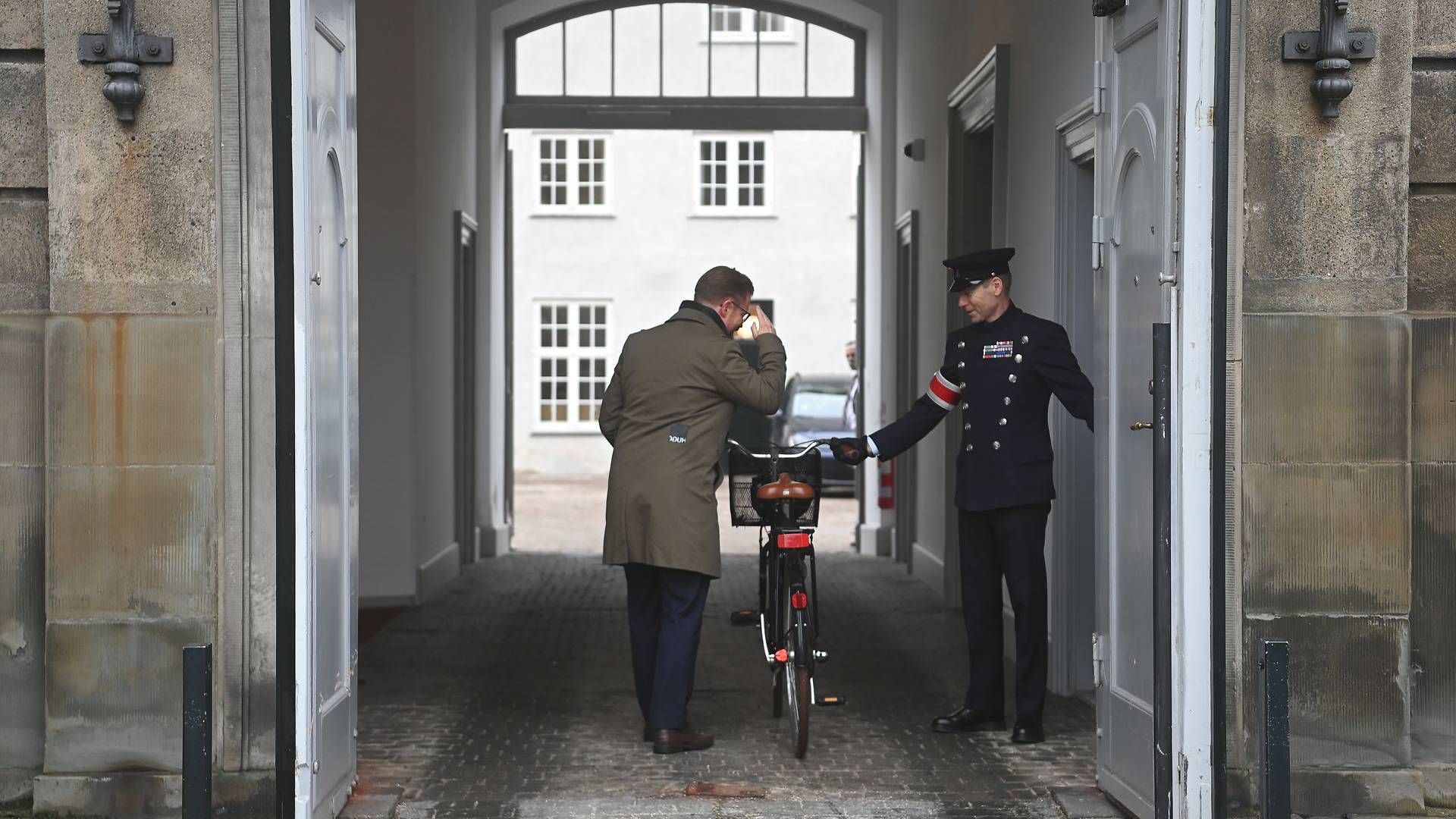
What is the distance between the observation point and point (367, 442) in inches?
440

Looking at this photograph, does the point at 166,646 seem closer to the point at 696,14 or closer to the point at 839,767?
the point at 839,767

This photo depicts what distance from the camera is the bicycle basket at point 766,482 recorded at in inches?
267

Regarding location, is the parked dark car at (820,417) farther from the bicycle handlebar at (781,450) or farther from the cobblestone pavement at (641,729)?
the bicycle handlebar at (781,450)

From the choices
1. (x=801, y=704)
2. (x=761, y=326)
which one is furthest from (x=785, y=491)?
(x=801, y=704)

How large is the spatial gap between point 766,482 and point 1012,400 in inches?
40.9

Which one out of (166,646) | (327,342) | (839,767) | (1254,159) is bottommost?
(839,767)

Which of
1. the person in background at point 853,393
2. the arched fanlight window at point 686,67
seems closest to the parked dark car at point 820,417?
the person in background at point 853,393

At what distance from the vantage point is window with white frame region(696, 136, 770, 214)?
104ft

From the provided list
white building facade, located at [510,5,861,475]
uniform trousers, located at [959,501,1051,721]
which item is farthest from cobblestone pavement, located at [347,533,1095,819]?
white building facade, located at [510,5,861,475]

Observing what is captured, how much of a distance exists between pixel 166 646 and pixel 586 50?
70.3 ft

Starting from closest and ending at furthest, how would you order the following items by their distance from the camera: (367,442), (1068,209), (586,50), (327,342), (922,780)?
(327,342) → (922,780) → (1068,209) → (367,442) → (586,50)

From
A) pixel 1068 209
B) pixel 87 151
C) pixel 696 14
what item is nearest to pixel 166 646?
pixel 87 151

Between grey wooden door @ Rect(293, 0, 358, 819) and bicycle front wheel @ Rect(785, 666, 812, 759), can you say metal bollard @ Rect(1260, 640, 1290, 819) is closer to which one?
bicycle front wheel @ Rect(785, 666, 812, 759)

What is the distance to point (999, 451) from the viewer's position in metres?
6.74
